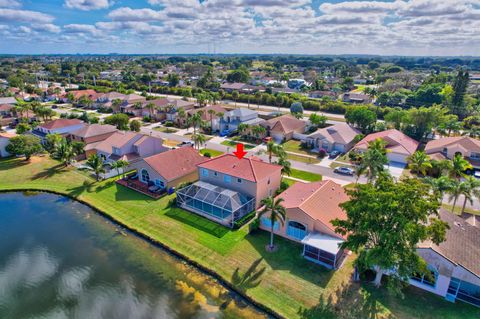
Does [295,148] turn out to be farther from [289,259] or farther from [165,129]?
[289,259]

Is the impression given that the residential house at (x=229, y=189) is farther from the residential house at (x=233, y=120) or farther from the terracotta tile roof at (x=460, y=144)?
the terracotta tile roof at (x=460, y=144)

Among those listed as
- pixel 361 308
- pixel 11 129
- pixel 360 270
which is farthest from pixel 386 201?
pixel 11 129

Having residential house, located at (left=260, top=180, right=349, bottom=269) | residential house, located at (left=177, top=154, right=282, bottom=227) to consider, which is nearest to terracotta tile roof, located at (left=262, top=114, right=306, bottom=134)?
residential house, located at (left=177, top=154, right=282, bottom=227)

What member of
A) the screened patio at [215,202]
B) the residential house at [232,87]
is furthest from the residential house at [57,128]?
the residential house at [232,87]

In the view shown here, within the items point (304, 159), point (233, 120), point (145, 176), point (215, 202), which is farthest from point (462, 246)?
point (233, 120)

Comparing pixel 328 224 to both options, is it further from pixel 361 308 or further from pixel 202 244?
pixel 202 244

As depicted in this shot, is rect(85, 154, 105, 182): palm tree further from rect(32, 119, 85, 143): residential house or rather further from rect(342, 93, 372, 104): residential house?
rect(342, 93, 372, 104): residential house

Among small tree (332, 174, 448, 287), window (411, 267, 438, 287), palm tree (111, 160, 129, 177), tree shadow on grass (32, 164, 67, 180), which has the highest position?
small tree (332, 174, 448, 287)
